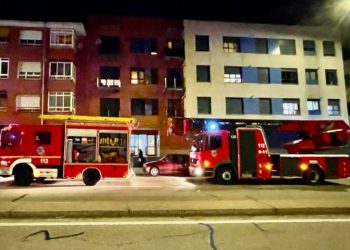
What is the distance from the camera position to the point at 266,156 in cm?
1775

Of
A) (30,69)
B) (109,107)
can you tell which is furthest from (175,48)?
(30,69)

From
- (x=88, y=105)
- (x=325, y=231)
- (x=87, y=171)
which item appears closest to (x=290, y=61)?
(x=88, y=105)

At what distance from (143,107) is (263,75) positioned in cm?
1277

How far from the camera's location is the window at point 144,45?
3581cm

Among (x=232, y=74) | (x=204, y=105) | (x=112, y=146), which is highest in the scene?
(x=232, y=74)

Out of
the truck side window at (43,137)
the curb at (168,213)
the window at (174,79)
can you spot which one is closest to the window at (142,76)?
the window at (174,79)

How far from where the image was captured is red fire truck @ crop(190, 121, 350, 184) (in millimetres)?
17659

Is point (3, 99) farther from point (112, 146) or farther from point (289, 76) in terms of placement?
point (289, 76)

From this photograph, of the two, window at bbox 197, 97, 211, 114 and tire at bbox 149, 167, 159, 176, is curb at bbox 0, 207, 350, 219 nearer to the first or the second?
tire at bbox 149, 167, 159, 176

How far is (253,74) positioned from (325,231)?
1226 inches

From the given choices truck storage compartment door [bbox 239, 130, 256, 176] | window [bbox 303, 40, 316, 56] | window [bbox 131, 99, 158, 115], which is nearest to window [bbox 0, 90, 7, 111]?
window [bbox 131, 99, 158, 115]

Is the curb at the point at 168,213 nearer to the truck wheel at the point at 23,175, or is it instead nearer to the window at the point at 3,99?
the truck wheel at the point at 23,175

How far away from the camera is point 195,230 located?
7043 millimetres

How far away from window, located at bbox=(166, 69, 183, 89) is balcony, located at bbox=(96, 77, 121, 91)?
4803mm
